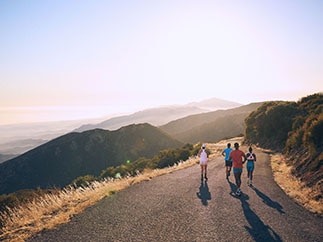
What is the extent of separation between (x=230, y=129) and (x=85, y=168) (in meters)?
58.0

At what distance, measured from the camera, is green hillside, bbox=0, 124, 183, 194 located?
85250mm

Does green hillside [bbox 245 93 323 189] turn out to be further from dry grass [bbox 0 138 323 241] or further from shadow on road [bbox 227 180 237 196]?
shadow on road [bbox 227 180 237 196]

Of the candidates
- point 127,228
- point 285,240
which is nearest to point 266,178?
point 285,240

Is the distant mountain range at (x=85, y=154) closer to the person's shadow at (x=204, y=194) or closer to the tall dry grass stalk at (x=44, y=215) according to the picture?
the tall dry grass stalk at (x=44, y=215)

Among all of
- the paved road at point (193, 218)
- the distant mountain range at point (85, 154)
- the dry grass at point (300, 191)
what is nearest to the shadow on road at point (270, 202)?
the paved road at point (193, 218)

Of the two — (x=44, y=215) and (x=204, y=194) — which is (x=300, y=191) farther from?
(x=44, y=215)

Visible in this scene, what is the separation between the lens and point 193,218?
9352mm

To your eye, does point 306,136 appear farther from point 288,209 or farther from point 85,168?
point 85,168

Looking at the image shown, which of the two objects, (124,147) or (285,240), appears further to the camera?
(124,147)

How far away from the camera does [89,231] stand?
863 centimetres

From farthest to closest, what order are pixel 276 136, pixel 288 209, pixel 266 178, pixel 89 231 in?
pixel 276 136, pixel 266 178, pixel 288 209, pixel 89 231

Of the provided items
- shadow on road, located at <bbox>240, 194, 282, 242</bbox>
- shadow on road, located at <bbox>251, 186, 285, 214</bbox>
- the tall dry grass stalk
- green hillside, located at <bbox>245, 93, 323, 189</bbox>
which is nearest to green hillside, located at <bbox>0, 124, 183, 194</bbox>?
green hillside, located at <bbox>245, 93, 323, 189</bbox>

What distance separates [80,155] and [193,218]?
91.3m

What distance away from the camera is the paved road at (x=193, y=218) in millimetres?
8039
